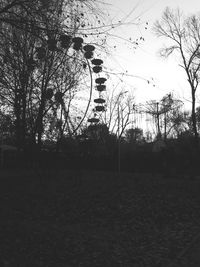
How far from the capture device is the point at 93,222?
37.4ft

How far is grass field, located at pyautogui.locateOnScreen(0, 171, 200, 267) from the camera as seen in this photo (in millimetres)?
7512

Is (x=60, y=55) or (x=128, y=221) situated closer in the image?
(x=60, y=55)

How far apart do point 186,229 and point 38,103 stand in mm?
5552

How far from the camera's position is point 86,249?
804 cm

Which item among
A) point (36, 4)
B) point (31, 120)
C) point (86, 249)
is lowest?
point (86, 249)

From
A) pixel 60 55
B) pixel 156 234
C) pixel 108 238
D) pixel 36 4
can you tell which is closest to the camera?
pixel 36 4

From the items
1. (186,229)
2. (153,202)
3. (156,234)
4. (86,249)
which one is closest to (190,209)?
(153,202)

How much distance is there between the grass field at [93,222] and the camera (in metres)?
7.51

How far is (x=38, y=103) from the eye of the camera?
41.1 feet

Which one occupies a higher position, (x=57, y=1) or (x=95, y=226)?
(x=57, y=1)

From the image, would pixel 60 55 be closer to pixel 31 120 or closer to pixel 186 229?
pixel 31 120

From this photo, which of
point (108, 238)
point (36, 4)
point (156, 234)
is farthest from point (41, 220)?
point (36, 4)

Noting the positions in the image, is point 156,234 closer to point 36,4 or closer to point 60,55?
point 60,55

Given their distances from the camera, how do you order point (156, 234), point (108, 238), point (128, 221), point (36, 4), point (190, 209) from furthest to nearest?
point (190, 209) → point (128, 221) → point (156, 234) → point (108, 238) → point (36, 4)
